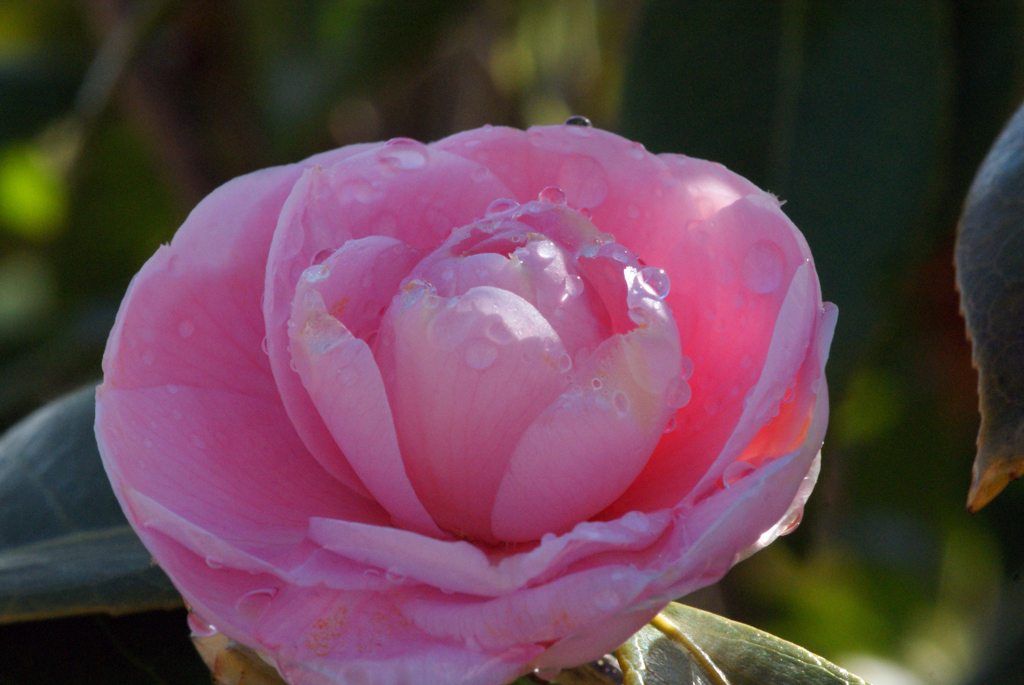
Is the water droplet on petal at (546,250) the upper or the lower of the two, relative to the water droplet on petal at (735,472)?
upper

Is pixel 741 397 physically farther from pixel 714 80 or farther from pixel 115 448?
pixel 714 80

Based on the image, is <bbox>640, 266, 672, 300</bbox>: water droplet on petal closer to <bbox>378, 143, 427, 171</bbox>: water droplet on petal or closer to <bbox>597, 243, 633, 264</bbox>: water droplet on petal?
<bbox>597, 243, 633, 264</bbox>: water droplet on petal

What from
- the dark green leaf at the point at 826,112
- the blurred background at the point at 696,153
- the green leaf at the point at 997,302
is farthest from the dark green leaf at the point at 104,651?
the dark green leaf at the point at 826,112

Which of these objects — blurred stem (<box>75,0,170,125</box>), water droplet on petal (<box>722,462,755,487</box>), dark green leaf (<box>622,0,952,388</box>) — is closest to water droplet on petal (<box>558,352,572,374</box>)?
water droplet on petal (<box>722,462,755,487</box>)

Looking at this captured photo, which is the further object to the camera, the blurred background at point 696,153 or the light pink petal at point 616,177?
the blurred background at point 696,153

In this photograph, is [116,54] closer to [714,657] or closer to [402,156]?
[402,156]

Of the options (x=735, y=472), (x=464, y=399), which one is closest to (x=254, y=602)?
(x=464, y=399)

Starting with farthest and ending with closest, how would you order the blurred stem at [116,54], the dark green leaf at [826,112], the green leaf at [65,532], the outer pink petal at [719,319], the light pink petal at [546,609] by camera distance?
1. the blurred stem at [116,54]
2. the dark green leaf at [826,112]
3. the green leaf at [65,532]
4. the outer pink petal at [719,319]
5. the light pink petal at [546,609]

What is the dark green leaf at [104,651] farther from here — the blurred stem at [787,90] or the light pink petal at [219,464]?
the blurred stem at [787,90]
